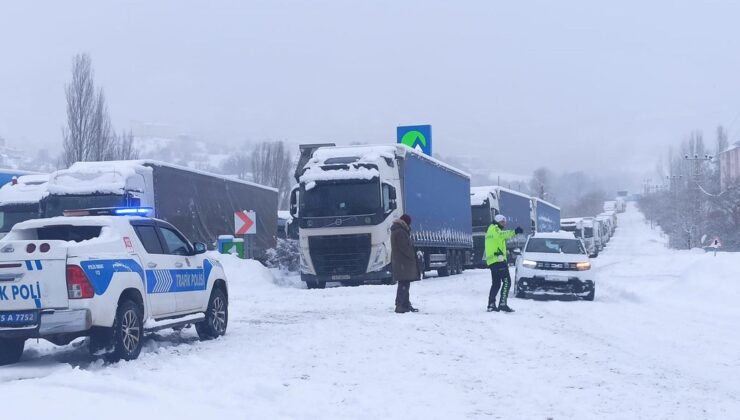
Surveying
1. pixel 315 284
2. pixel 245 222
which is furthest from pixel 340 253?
pixel 245 222

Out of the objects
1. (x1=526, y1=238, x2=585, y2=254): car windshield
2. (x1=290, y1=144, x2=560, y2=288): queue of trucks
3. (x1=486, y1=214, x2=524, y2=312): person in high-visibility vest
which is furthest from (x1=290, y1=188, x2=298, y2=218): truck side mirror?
(x1=486, y1=214, x2=524, y2=312): person in high-visibility vest

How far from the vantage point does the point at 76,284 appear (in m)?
9.04

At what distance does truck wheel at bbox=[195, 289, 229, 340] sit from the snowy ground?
0.84ft

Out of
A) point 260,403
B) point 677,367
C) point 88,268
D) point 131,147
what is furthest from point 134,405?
point 131,147

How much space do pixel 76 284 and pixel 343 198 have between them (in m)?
14.2

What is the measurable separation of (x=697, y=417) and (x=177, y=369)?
5098 mm

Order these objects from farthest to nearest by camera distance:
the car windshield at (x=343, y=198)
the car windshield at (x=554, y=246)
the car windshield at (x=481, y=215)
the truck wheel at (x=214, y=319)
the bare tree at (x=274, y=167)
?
1. the bare tree at (x=274, y=167)
2. the car windshield at (x=481, y=215)
3. the car windshield at (x=343, y=198)
4. the car windshield at (x=554, y=246)
5. the truck wheel at (x=214, y=319)

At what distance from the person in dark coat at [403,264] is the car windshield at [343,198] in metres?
7.31

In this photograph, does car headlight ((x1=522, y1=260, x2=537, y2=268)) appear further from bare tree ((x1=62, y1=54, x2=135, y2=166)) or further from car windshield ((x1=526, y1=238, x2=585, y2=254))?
bare tree ((x1=62, y1=54, x2=135, y2=166))

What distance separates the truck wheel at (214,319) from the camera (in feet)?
39.2

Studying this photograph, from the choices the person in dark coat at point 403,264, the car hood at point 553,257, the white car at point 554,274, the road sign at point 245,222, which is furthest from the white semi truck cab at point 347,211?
the person in dark coat at point 403,264

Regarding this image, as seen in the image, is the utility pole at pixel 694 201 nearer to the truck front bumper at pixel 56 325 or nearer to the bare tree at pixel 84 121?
the bare tree at pixel 84 121

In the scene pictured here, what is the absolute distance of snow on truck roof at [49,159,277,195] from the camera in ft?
70.1

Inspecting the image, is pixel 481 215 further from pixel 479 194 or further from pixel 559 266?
pixel 559 266
